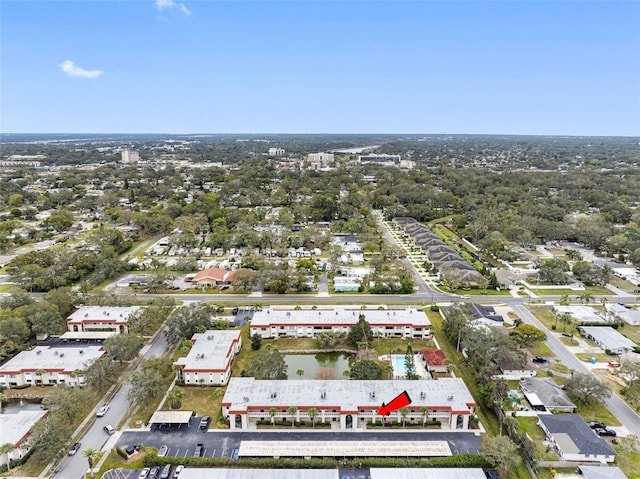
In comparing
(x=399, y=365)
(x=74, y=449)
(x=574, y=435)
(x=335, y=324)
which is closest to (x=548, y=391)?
(x=574, y=435)

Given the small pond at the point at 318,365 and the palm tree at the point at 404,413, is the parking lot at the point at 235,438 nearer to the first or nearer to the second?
the palm tree at the point at 404,413

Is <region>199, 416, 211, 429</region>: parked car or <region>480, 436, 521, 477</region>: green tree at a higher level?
<region>480, 436, 521, 477</region>: green tree

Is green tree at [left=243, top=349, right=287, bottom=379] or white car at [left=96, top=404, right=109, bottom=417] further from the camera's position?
green tree at [left=243, top=349, right=287, bottom=379]

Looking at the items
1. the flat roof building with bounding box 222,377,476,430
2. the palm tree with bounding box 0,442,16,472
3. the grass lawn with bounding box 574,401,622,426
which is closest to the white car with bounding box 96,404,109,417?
the palm tree with bounding box 0,442,16,472

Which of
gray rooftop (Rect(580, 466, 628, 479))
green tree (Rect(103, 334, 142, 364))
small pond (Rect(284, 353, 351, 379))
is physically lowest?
small pond (Rect(284, 353, 351, 379))

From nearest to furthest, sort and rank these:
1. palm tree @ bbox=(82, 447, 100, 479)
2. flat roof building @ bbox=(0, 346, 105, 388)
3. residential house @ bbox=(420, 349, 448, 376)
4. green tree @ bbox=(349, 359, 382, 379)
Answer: palm tree @ bbox=(82, 447, 100, 479), green tree @ bbox=(349, 359, 382, 379), flat roof building @ bbox=(0, 346, 105, 388), residential house @ bbox=(420, 349, 448, 376)

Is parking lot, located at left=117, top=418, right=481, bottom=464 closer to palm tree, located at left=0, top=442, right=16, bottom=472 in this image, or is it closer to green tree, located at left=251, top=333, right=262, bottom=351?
palm tree, located at left=0, top=442, right=16, bottom=472

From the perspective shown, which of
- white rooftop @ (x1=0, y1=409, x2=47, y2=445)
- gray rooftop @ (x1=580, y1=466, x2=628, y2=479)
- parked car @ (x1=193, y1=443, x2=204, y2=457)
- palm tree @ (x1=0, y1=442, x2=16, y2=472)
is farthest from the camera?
parked car @ (x1=193, y1=443, x2=204, y2=457)
